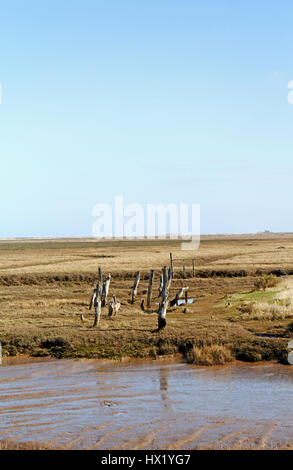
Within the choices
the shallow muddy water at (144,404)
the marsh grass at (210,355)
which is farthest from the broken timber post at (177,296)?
the shallow muddy water at (144,404)

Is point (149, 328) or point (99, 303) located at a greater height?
point (99, 303)

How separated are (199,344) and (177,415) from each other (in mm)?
7016

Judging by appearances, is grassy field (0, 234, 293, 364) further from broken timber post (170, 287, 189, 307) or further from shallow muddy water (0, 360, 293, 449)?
shallow muddy water (0, 360, 293, 449)

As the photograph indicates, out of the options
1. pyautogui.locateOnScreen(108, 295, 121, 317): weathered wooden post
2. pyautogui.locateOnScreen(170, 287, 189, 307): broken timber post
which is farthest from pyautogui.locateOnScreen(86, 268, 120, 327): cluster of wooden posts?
pyautogui.locateOnScreen(170, 287, 189, 307): broken timber post

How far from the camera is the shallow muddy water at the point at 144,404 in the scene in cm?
1231

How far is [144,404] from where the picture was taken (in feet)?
49.4

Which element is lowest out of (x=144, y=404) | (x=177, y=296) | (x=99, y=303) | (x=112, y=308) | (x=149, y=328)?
(x=144, y=404)

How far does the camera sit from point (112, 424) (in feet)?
43.7

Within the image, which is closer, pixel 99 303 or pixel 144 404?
pixel 144 404

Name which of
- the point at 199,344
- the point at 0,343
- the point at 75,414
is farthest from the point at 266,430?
the point at 0,343

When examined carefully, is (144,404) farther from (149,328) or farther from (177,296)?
(177,296)

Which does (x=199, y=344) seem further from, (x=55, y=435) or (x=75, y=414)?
(x=55, y=435)

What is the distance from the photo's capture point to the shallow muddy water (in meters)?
12.3

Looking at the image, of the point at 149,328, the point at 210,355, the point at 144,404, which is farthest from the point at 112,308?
the point at 144,404
